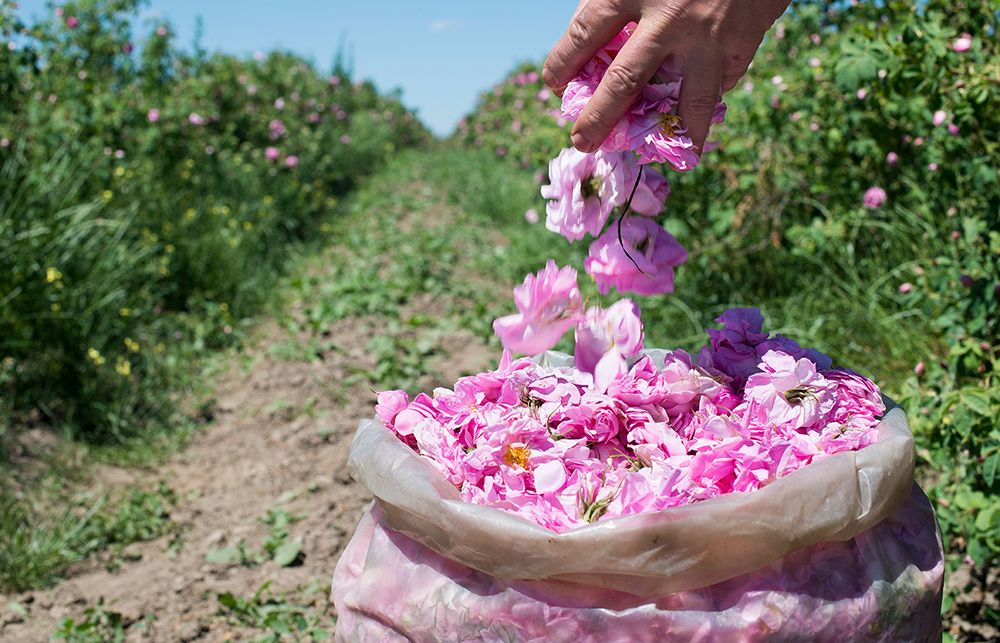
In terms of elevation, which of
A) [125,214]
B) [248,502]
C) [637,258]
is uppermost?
[125,214]

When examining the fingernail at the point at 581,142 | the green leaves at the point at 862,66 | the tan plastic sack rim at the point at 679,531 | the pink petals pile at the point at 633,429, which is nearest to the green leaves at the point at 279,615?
the pink petals pile at the point at 633,429

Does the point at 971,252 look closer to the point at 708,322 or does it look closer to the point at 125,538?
the point at 708,322

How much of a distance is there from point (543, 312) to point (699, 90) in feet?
1.46

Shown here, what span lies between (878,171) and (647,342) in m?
1.24

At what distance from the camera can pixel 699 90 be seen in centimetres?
109

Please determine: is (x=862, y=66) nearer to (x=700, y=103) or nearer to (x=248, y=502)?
(x=700, y=103)

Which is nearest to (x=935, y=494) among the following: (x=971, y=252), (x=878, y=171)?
(x=971, y=252)

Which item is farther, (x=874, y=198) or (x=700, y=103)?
(x=874, y=198)

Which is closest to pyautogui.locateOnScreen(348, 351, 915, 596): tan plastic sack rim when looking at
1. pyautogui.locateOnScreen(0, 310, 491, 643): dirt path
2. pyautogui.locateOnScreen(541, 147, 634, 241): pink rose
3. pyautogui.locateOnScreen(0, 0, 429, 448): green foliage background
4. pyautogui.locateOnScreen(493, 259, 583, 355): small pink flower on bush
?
pyautogui.locateOnScreen(493, 259, 583, 355): small pink flower on bush

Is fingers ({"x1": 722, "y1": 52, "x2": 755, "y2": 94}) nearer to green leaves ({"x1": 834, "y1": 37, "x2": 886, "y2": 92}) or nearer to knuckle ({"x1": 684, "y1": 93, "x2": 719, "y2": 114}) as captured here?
knuckle ({"x1": 684, "y1": 93, "x2": 719, "y2": 114})

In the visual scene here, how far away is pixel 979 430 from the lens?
1616 millimetres

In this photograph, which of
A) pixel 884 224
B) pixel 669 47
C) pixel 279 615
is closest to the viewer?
pixel 669 47

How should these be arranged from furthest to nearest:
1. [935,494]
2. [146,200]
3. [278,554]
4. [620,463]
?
[146,200]
[278,554]
[935,494]
[620,463]

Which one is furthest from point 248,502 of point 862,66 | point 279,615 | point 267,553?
point 862,66
